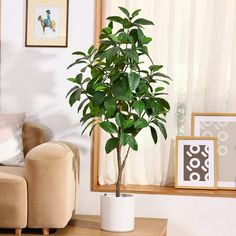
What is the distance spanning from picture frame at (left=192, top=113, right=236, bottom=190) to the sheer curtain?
9 cm

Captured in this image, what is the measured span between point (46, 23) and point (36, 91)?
0.49m

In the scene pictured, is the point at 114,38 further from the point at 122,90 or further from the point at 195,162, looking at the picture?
the point at 195,162

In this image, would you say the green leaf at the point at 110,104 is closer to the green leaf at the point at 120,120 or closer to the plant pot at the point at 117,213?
the green leaf at the point at 120,120

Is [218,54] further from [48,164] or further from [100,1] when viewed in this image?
[48,164]

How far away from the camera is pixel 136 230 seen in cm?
376

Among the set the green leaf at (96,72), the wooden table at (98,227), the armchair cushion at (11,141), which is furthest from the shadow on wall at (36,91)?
the green leaf at (96,72)

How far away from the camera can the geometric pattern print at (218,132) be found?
14.1 feet

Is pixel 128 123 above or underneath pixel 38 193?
above

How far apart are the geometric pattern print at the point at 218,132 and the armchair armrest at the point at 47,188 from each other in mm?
1164

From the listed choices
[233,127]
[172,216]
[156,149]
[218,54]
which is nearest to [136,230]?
[172,216]

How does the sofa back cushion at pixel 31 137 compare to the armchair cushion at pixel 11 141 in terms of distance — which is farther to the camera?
the sofa back cushion at pixel 31 137

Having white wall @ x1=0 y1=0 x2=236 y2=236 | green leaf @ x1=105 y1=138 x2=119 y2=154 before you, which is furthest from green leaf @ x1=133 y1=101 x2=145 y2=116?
white wall @ x1=0 y1=0 x2=236 y2=236

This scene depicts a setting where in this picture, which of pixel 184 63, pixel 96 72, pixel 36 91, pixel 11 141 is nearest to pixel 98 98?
pixel 96 72

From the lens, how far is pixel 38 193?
3.52m
